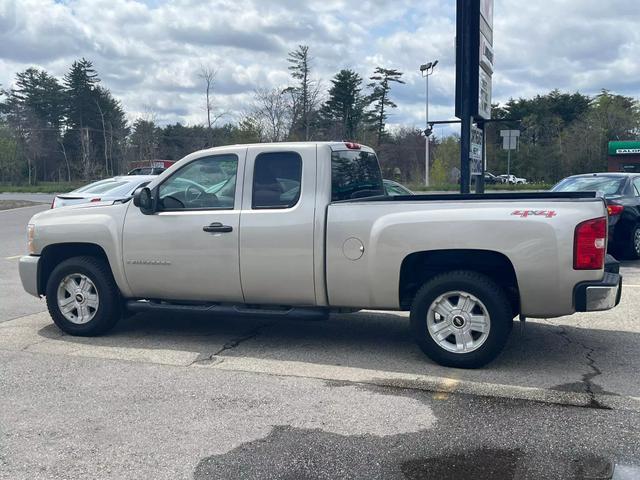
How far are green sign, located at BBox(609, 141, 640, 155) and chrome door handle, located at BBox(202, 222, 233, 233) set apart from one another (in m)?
45.5

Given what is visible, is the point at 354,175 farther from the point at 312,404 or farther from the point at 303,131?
the point at 303,131

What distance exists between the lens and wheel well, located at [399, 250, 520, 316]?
5.23 meters

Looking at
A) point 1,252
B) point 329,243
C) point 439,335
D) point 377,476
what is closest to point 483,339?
point 439,335

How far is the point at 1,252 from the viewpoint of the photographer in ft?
44.1

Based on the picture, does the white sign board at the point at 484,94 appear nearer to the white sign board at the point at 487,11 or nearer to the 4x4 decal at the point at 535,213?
the white sign board at the point at 487,11

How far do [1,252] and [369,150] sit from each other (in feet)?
32.6

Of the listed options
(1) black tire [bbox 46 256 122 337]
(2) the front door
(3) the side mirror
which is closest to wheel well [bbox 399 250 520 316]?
(2) the front door

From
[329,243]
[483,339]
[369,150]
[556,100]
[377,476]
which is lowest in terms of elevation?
[377,476]

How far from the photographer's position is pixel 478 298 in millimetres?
Result: 5109

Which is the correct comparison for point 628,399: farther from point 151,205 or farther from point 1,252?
point 1,252

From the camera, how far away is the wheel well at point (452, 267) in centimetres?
523

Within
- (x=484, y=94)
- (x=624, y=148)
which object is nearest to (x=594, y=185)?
(x=484, y=94)

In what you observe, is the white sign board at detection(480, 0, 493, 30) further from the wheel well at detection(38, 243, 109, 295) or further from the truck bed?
the wheel well at detection(38, 243, 109, 295)

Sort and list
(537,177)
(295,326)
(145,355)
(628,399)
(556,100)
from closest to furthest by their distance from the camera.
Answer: (628,399)
(145,355)
(295,326)
(537,177)
(556,100)
